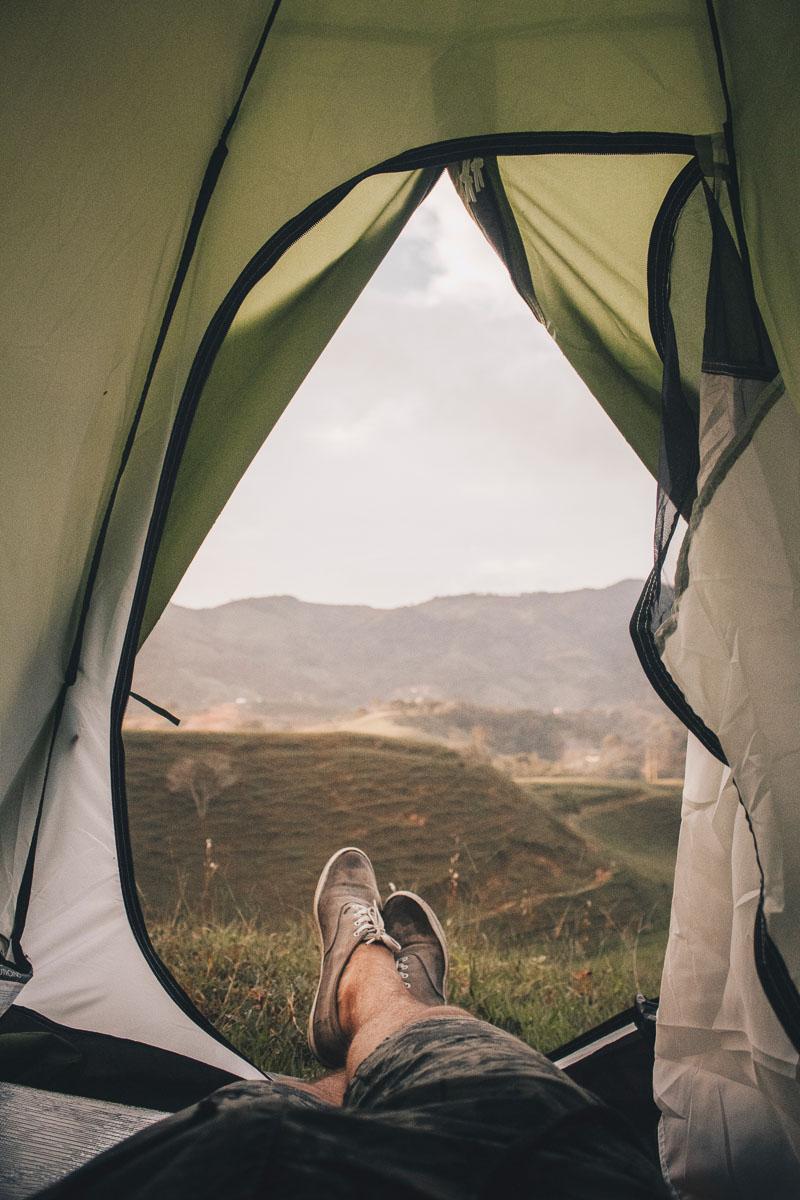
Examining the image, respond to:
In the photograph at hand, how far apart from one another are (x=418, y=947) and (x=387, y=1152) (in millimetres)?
988

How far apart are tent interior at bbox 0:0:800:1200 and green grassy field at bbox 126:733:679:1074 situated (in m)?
0.53

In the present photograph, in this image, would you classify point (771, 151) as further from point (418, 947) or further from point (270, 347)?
point (418, 947)

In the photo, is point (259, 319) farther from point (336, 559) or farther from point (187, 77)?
point (336, 559)

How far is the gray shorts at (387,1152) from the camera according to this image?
0.43 m

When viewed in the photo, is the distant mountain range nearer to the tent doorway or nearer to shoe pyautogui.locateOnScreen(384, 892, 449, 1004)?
the tent doorway

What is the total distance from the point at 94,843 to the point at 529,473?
5491mm

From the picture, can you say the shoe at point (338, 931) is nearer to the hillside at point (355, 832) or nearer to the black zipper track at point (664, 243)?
the hillside at point (355, 832)

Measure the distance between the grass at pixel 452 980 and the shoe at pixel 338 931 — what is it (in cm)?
11

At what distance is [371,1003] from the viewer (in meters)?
1.17

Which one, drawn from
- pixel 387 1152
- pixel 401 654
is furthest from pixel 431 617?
pixel 387 1152

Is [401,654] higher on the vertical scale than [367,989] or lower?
higher

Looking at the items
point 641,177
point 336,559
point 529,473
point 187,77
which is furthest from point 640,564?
point 187,77

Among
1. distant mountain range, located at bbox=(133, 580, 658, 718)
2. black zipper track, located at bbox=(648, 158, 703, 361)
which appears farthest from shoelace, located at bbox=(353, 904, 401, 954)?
distant mountain range, located at bbox=(133, 580, 658, 718)

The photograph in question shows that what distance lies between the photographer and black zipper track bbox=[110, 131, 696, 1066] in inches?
41.2
